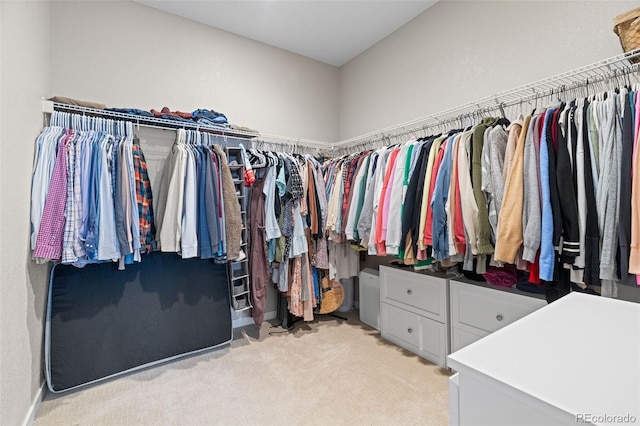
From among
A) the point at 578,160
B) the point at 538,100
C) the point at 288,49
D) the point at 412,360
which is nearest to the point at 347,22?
the point at 288,49

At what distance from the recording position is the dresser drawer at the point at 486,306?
1.72m

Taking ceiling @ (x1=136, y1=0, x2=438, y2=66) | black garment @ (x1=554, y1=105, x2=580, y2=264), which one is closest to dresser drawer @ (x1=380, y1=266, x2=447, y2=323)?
black garment @ (x1=554, y1=105, x2=580, y2=264)

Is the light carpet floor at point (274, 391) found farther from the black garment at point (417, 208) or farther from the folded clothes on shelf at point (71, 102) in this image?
the folded clothes on shelf at point (71, 102)

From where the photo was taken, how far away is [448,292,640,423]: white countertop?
46 centimetres

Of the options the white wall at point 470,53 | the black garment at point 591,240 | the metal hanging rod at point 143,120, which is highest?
the white wall at point 470,53

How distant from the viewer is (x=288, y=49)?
325cm

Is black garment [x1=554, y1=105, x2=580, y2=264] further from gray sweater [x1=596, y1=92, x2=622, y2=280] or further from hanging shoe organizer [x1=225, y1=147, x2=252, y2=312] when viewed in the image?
hanging shoe organizer [x1=225, y1=147, x2=252, y2=312]

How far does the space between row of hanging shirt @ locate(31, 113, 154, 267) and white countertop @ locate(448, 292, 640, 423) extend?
194cm

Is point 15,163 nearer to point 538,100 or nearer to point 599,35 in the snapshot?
point 538,100

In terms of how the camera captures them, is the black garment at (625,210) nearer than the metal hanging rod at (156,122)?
Yes

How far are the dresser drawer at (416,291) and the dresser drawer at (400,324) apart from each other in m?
0.06

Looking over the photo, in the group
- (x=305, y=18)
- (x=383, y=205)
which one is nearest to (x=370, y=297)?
(x=383, y=205)

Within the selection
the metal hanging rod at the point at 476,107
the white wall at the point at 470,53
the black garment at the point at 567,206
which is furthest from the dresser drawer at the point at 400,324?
the white wall at the point at 470,53

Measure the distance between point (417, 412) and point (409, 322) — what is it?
0.75 m
